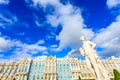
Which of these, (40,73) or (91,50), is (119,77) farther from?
(40,73)

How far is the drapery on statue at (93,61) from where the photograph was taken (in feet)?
45.3

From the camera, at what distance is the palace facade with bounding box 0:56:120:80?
75.8 metres

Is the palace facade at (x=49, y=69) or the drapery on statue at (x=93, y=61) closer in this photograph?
the drapery on statue at (x=93, y=61)

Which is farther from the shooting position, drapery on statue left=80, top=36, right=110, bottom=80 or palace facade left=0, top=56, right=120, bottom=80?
palace facade left=0, top=56, right=120, bottom=80

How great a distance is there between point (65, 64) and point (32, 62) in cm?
1655

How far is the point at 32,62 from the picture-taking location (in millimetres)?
83688

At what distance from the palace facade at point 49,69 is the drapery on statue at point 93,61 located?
60.9m

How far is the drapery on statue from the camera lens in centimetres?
1380

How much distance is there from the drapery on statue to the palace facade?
200 ft

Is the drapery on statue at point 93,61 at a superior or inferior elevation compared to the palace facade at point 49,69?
inferior

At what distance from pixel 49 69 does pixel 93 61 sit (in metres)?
65.8

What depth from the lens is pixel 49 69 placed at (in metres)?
78.8

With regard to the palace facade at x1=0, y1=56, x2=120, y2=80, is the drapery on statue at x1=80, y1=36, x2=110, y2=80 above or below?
below

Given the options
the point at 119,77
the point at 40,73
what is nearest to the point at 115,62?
the point at 40,73
